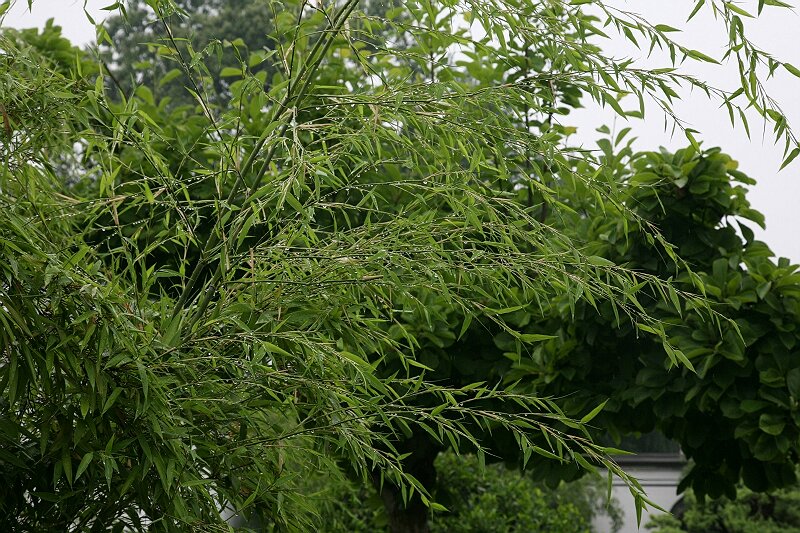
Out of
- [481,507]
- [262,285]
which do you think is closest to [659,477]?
[481,507]

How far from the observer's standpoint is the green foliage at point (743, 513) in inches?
318

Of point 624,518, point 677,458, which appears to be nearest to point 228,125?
point 624,518

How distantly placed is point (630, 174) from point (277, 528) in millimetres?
2135

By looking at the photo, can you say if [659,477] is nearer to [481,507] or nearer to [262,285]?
[481,507]

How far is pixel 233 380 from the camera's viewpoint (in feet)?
6.24

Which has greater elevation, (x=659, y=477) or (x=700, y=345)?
(x=659, y=477)

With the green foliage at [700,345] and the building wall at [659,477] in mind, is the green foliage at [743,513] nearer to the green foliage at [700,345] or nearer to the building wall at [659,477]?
the building wall at [659,477]

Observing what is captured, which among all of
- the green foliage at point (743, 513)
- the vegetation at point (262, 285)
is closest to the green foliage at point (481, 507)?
the green foliage at point (743, 513)

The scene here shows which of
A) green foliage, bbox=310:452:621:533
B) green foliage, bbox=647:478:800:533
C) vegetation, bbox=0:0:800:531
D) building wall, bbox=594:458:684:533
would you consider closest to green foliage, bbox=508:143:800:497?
vegetation, bbox=0:0:800:531

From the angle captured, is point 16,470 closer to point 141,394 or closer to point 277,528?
point 141,394

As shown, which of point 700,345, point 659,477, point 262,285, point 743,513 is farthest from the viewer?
point 659,477

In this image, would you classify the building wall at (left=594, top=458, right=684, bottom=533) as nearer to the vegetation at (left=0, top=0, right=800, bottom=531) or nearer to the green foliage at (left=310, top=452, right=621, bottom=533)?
the green foliage at (left=310, top=452, right=621, bottom=533)

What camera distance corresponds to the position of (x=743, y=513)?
8078mm

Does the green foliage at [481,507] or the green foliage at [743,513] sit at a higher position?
the green foliage at [743,513]
